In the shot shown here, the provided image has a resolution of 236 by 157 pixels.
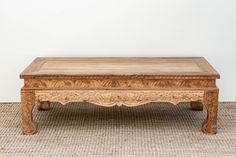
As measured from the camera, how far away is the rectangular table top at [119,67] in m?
2.68

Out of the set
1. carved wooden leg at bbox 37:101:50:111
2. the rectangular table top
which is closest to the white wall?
the rectangular table top

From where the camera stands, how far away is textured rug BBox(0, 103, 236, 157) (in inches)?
99.5

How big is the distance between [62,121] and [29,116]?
315 mm

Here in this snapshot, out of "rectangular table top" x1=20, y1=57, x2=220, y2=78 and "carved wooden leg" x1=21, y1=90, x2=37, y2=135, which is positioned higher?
"rectangular table top" x1=20, y1=57, x2=220, y2=78

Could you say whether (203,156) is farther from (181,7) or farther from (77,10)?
(77,10)

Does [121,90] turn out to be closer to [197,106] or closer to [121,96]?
[121,96]

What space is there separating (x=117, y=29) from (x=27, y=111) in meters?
0.92

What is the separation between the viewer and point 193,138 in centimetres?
270

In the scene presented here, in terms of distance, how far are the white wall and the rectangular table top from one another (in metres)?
0.13

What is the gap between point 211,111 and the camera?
2.72 meters

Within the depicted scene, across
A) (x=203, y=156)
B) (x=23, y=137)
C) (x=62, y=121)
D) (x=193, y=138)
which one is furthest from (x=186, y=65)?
(x=23, y=137)

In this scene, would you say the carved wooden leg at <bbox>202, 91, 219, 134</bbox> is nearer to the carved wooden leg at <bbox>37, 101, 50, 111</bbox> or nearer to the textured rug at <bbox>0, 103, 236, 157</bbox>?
the textured rug at <bbox>0, 103, 236, 157</bbox>

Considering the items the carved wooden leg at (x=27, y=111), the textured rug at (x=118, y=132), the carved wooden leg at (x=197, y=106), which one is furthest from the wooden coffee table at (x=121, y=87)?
the carved wooden leg at (x=197, y=106)

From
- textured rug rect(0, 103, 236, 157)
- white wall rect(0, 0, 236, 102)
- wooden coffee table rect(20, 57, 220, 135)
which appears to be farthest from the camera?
white wall rect(0, 0, 236, 102)
